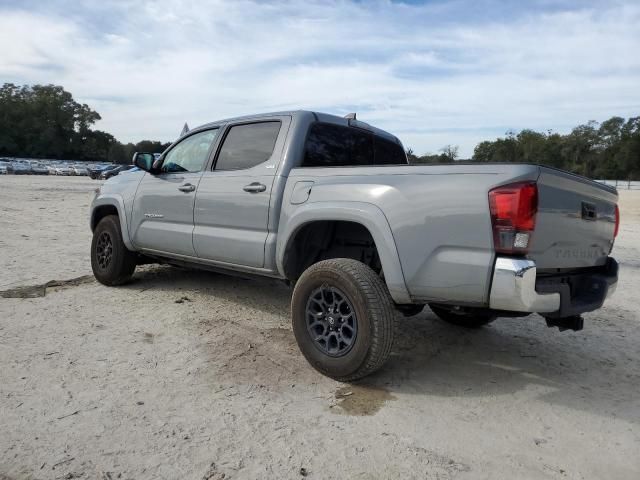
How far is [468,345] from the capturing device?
14.4 feet

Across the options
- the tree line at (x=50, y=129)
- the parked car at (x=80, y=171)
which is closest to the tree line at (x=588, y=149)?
the parked car at (x=80, y=171)

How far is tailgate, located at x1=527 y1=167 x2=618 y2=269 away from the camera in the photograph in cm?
292

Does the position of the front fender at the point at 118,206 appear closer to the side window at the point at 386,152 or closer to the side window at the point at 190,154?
the side window at the point at 190,154

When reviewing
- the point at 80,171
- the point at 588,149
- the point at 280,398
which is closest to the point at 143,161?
the point at 280,398

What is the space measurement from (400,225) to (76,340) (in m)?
2.72

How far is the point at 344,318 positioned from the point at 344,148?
177cm

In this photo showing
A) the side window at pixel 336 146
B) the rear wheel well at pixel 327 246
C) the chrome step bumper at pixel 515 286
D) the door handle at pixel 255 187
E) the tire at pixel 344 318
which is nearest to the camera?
the chrome step bumper at pixel 515 286

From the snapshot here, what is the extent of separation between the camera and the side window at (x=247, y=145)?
168 inches

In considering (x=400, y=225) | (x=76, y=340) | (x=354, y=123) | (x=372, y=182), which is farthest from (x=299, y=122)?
(x=76, y=340)

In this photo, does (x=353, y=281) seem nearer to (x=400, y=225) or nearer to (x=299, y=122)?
(x=400, y=225)

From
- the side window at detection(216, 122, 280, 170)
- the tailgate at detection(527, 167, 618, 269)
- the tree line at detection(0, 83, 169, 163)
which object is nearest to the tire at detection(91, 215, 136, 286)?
the side window at detection(216, 122, 280, 170)

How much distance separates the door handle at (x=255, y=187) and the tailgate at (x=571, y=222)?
208 cm

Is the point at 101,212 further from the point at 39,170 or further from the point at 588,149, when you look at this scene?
the point at 588,149

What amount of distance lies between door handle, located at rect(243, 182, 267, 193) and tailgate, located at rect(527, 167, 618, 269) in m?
2.08
